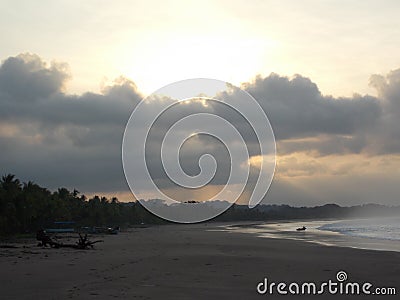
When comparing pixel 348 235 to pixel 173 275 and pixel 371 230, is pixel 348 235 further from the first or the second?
pixel 173 275

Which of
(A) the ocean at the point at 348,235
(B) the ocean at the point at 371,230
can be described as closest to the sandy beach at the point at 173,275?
(A) the ocean at the point at 348,235

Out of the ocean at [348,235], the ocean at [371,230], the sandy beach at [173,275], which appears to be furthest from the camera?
the ocean at [371,230]

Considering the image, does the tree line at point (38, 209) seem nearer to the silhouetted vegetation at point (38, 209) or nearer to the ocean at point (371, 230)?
the silhouetted vegetation at point (38, 209)

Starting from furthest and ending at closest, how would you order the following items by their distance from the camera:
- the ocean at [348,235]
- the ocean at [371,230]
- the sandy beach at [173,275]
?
the ocean at [371,230]
the ocean at [348,235]
the sandy beach at [173,275]

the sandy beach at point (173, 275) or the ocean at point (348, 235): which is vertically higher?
the sandy beach at point (173, 275)

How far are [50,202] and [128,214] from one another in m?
63.8

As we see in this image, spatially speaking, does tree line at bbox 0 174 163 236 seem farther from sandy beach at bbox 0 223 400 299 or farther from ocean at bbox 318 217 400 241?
ocean at bbox 318 217 400 241

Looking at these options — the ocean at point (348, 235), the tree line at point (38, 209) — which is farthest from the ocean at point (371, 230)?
the tree line at point (38, 209)

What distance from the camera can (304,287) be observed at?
57.5 ft

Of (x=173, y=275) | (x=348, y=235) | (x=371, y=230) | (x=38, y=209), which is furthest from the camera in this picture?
(x=371, y=230)

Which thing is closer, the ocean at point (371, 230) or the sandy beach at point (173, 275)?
the sandy beach at point (173, 275)

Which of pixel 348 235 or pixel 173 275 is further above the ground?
pixel 173 275

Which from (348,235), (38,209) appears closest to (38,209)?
(38,209)

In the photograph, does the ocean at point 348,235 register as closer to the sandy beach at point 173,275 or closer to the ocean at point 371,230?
the ocean at point 371,230
